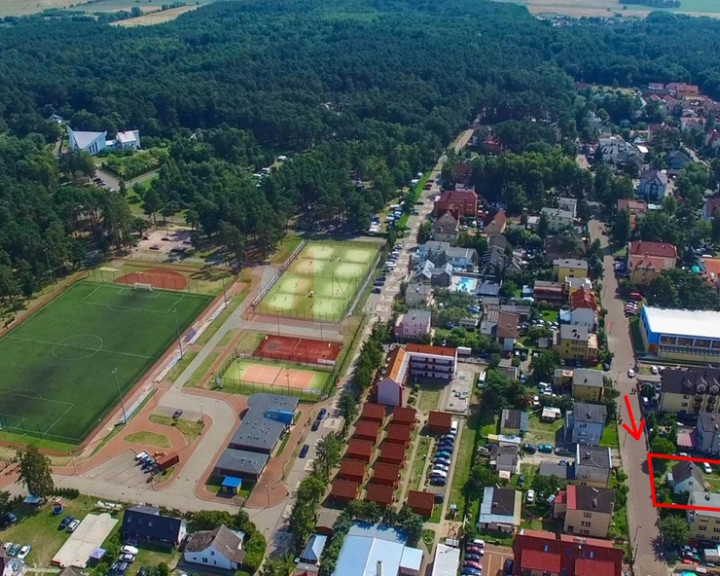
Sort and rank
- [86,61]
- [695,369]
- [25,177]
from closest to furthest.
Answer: [695,369] < [25,177] < [86,61]

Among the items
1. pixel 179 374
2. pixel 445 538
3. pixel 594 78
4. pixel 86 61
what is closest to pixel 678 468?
pixel 445 538

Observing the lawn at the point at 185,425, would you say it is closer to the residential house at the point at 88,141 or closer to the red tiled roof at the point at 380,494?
the red tiled roof at the point at 380,494

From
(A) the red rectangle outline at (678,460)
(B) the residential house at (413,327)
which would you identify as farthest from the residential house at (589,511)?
(B) the residential house at (413,327)

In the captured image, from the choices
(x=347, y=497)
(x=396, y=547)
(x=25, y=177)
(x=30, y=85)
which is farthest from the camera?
(x=30, y=85)

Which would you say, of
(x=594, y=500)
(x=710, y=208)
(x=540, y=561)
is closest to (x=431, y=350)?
(x=594, y=500)

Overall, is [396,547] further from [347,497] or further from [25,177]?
[25,177]

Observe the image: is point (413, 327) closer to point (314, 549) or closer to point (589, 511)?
point (589, 511)
